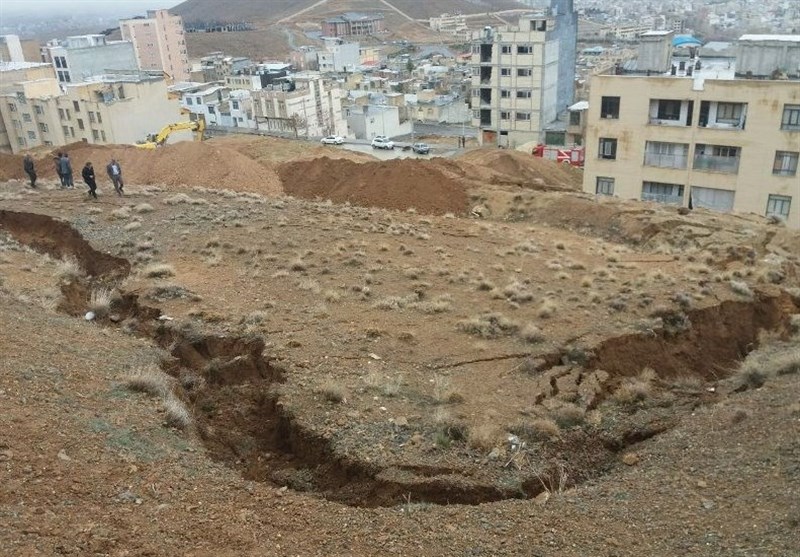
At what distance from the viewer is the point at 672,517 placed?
783cm

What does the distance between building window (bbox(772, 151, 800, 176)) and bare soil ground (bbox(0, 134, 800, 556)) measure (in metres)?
10.2

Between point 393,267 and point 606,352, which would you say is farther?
point 393,267

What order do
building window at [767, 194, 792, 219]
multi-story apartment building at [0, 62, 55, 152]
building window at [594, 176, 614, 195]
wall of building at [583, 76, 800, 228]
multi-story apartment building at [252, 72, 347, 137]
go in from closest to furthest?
wall of building at [583, 76, 800, 228] < building window at [767, 194, 792, 219] < building window at [594, 176, 614, 195] < multi-story apartment building at [0, 62, 55, 152] < multi-story apartment building at [252, 72, 347, 137]

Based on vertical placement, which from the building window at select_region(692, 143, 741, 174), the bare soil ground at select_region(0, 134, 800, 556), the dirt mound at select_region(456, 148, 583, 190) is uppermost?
the bare soil ground at select_region(0, 134, 800, 556)

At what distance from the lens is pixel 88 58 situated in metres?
96.9

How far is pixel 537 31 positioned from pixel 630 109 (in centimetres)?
3910

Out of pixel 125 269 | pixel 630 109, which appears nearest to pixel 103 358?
pixel 125 269

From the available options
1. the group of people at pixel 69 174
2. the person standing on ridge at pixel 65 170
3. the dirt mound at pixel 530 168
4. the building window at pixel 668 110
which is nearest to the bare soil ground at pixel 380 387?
the group of people at pixel 69 174

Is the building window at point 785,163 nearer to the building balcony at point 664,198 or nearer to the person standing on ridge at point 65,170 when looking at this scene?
the building balcony at point 664,198

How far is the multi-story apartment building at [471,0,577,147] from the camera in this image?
2783 inches

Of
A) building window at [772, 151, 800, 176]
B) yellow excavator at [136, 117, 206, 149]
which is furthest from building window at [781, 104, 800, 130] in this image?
yellow excavator at [136, 117, 206, 149]

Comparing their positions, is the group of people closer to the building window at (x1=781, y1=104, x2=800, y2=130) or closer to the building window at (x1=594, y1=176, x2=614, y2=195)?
the building window at (x1=594, y1=176, x2=614, y2=195)

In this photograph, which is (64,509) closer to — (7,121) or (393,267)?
(393,267)

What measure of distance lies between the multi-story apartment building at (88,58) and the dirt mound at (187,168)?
188 ft
